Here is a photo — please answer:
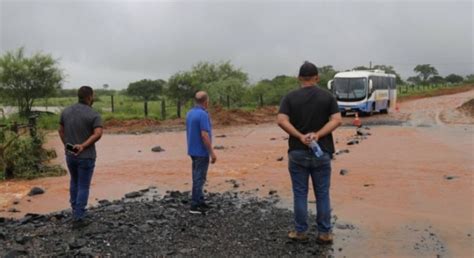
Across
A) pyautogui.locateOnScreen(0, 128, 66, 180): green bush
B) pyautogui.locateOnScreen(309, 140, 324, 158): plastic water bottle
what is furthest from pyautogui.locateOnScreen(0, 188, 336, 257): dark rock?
pyautogui.locateOnScreen(0, 128, 66, 180): green bush

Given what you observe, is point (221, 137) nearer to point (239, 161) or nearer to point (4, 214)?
point (239, 161)

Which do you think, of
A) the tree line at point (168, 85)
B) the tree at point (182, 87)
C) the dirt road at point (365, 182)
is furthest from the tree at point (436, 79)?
the dirt road at point (365, 182)

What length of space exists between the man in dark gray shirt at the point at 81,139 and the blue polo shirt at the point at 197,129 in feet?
4.43

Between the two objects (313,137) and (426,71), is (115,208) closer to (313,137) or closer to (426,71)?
(313,137)

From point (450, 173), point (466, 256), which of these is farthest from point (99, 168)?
point (466, 256)

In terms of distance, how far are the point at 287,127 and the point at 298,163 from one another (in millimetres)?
458

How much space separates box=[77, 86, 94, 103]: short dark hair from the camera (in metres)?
6.95

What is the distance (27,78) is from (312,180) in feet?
92.9

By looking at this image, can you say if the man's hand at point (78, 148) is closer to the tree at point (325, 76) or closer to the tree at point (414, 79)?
the tree at point (325, 76)

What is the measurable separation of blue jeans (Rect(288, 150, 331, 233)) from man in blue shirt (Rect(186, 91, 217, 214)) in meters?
1.73

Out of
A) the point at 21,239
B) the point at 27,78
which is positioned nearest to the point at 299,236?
the point at 21,239

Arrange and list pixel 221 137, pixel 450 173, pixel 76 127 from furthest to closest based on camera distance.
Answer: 1. pixel 221 137
2. pixel 450 173
3. pixel 76 127

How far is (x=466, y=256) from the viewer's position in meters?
6.37

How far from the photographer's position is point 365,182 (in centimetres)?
→ 1170
